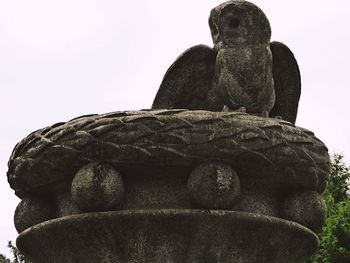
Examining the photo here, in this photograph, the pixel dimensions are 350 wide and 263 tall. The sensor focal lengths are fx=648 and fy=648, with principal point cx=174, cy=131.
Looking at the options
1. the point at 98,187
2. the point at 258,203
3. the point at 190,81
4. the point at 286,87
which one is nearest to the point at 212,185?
the point at 258,203

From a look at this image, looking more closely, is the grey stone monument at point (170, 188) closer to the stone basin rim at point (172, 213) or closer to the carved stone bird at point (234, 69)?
the stone basin rim at point (172, 213)

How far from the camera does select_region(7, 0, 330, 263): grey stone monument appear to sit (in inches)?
113

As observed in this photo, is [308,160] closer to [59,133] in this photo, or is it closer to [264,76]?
[264,76]

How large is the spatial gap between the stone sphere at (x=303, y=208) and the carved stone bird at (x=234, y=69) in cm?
63

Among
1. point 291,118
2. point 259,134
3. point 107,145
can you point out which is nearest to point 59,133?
point 107,145

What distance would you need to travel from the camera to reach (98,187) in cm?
287

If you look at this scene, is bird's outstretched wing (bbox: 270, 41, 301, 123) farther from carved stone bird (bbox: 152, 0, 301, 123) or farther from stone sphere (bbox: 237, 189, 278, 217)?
stone sphere (bbox: 237, 189, 278, 217)

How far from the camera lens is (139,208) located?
2998 millimetres

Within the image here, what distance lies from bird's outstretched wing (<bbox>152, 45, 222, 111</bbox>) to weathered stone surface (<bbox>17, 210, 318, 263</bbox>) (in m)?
1.04

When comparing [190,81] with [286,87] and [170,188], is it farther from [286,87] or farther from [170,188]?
[170,188]

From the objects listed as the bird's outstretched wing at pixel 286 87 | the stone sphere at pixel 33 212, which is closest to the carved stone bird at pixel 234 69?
the bird's outstretched wing at pixel 286 87

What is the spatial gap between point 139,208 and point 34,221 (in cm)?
61

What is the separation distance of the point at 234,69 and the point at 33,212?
1.34 metres

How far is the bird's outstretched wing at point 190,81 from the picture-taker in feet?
12.6
